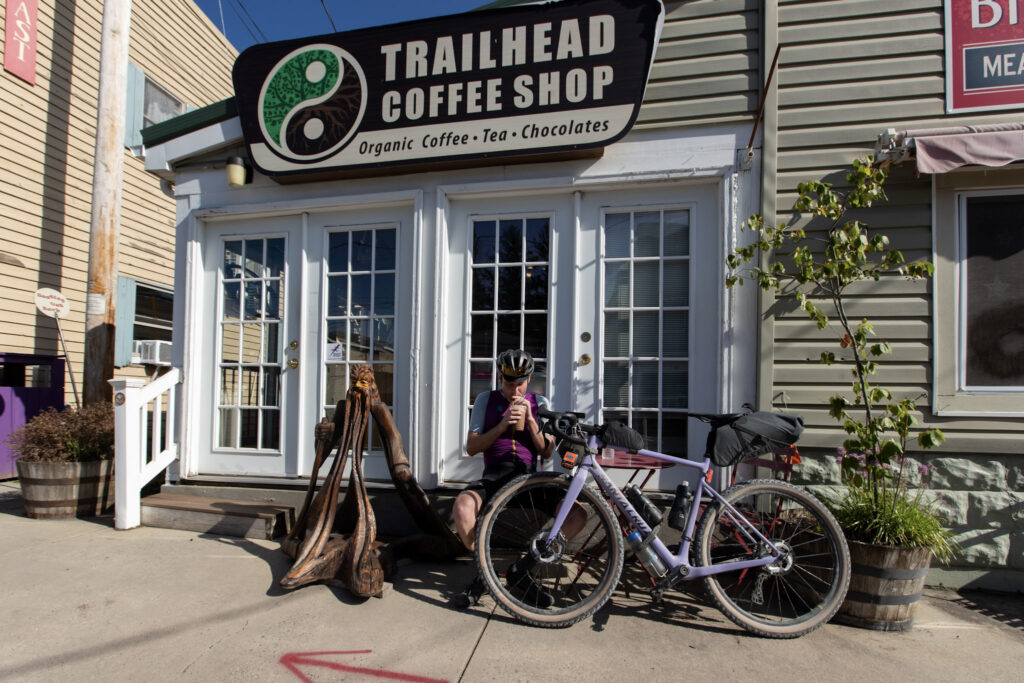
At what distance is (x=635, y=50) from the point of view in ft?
12.7

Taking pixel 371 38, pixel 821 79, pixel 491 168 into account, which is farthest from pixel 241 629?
pixel 821 79

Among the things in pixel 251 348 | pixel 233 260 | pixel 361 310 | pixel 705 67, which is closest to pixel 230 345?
pixel 251 348


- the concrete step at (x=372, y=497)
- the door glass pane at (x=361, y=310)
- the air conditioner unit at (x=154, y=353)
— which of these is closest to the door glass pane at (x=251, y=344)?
the concrete step at (x=372, y=497)

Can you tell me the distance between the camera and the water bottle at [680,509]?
9.47 feet

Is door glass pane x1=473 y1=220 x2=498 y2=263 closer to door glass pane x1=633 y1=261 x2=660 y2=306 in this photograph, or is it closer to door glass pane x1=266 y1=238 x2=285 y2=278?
door glass pane x1=633 y1=261 x2=660 y2=306

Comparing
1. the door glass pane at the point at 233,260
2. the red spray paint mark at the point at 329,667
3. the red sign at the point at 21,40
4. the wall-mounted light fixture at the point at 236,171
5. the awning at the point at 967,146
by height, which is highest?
the red sign at the point at 21,40

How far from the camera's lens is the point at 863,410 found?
11.8 ft

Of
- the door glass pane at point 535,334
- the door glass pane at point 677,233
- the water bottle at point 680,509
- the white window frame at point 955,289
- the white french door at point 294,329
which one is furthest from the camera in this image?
the white french door at point 294,329

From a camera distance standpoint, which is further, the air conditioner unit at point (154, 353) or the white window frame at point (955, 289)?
the air conditioner unit at point (154, 353)

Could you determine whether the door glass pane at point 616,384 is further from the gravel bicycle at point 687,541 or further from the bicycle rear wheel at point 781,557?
the bicycle rear wheel at point 781,557

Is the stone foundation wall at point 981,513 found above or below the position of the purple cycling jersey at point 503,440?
below

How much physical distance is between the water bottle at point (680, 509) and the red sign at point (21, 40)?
877 cm

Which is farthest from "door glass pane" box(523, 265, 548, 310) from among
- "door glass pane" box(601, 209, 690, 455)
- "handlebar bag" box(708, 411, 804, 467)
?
"handlebar bag" box(708, 411, 804, 467)

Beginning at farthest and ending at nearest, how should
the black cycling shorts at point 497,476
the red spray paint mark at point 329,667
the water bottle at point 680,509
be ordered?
the black cycling shorts at point 497,476 < the water bottle at point 680,509 < the red spray paint mark at point 329,667
